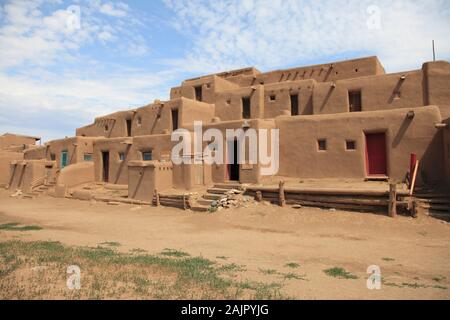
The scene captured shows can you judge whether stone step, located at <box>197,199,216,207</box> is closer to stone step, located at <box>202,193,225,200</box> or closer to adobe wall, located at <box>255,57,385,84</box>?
stone step, located at <box>202,193,225,200</box>

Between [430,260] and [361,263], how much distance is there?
174 centimetres

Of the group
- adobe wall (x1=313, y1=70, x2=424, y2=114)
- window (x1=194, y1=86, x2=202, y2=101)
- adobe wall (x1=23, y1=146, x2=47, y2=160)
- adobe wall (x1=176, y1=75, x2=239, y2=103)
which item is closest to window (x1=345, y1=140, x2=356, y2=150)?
adobe wall (x1=313, y1=70, x2=424, y2=114)

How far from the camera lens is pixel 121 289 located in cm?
550

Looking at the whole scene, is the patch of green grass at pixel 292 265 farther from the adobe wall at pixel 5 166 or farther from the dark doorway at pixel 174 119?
the adobe wall at pixel 5 166

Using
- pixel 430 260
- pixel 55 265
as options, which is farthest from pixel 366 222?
pixel 55 265

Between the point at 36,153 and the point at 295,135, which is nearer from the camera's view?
the point at 295,135

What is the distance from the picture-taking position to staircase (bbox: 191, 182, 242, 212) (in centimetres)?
1653

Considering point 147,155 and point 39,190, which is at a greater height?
point 147,155

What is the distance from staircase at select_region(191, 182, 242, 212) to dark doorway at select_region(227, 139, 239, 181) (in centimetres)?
105

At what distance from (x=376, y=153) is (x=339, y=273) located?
10977mm

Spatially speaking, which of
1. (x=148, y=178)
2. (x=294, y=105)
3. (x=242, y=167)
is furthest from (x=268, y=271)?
(x=294, y=105)

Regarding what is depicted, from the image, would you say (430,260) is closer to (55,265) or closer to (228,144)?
(55,265)

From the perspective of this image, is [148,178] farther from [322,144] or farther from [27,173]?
[27,173]

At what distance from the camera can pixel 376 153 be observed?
16.7 m
